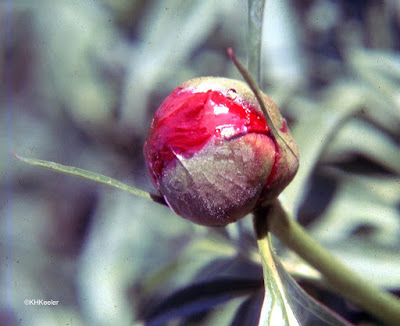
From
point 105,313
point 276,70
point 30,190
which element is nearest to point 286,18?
point 276,70

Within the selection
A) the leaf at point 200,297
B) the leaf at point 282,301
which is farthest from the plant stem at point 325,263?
the leaf at point 200,297

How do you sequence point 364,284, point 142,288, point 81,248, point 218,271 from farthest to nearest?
point 81,248 → point 142,288 → point 218,271 → point 364,284

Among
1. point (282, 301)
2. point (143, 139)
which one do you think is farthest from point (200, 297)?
point (143, 139)

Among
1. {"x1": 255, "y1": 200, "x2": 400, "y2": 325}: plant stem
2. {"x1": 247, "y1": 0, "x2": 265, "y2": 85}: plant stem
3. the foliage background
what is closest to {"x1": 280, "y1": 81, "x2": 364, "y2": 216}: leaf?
the foliage background

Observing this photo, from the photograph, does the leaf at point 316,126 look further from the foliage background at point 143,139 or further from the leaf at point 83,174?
the leaf at point 83,174

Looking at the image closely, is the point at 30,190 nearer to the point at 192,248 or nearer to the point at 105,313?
the point at 105,313

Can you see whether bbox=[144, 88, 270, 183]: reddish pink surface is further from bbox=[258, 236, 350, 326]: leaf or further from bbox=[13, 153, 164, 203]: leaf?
bbox=[258, 236, 350, 326]: leaf
